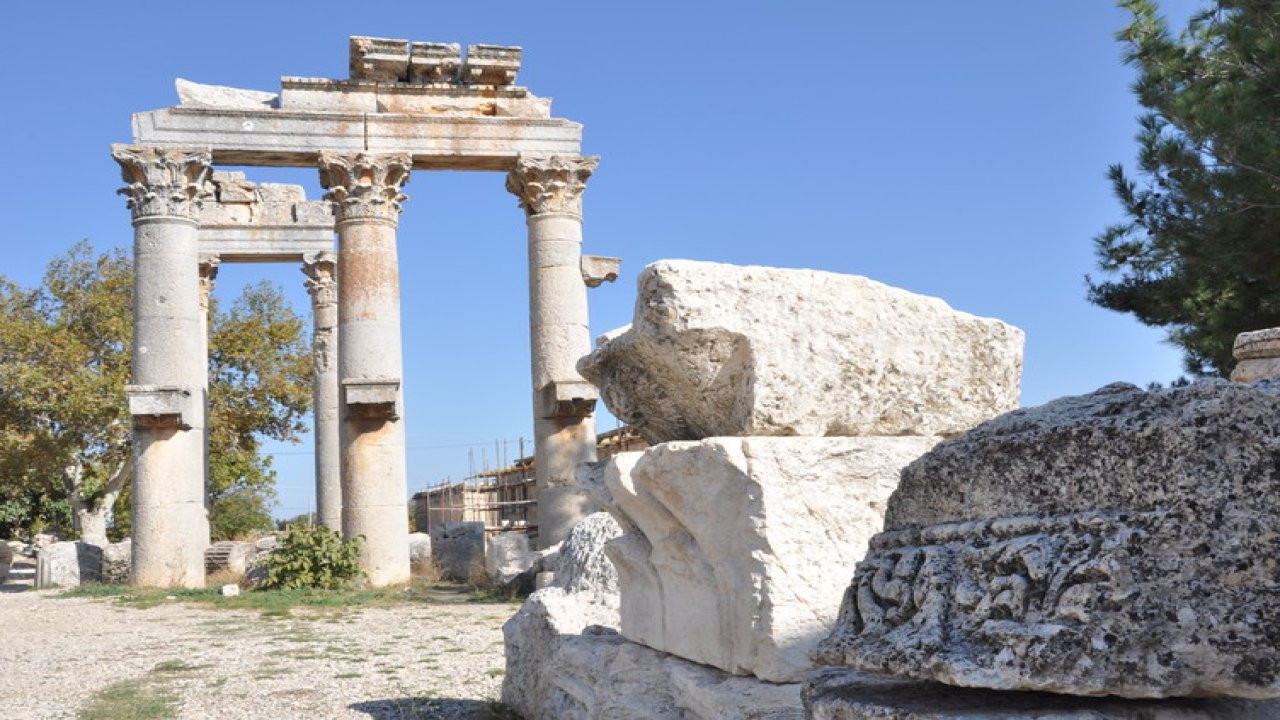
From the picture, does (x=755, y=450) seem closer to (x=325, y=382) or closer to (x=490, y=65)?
(x=490, y=65)

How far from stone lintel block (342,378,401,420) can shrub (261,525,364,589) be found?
1.64 metres

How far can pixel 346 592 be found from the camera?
1394cm

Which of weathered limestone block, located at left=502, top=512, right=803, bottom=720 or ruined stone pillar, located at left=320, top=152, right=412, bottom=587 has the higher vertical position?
ruined stone pillar, located at left=320, top=152, right=412, bottom=587

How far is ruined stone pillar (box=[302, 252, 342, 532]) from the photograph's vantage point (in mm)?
19469

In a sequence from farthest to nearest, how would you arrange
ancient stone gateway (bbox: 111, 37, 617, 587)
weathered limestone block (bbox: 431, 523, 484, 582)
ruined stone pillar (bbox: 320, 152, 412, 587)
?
weathered limestone block (bbox: 431, 523, 484, 582), ruined stone pillar (bbox: 320, 152, 412, 587), ancient stone gateway (bbox: 111, 37, 617, 587)

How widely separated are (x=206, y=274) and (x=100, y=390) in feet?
14.9

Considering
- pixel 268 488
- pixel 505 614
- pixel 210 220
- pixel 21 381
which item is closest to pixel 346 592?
pixel 505 614

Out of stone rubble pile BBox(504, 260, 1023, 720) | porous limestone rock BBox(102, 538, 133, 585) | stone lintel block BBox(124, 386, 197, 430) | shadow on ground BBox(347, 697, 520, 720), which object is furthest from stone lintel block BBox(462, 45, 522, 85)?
stone rubble pile BBox(504, 260, 1023, 720)

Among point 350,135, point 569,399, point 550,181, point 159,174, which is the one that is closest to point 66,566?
point 159,174

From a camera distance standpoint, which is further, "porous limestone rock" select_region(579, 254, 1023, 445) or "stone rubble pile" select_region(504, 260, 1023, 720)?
"porous limestone rock" select_region(579, 254, 1023, 445)

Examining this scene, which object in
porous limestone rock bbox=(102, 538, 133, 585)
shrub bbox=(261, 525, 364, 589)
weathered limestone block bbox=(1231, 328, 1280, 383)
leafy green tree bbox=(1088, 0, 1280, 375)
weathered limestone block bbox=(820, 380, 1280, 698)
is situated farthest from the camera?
porous limestone rock bbox=(102, 538, 133, 585)

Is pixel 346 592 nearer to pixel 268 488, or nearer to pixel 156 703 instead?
pixel 156 703

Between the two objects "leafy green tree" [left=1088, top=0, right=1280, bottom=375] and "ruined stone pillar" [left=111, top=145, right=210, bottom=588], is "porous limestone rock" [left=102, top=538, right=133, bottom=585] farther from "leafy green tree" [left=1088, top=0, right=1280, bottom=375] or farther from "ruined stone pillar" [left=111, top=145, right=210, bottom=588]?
"leafy green tree" [left=1088, top=0, right=1280, bottom=375]

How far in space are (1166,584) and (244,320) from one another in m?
29.8
